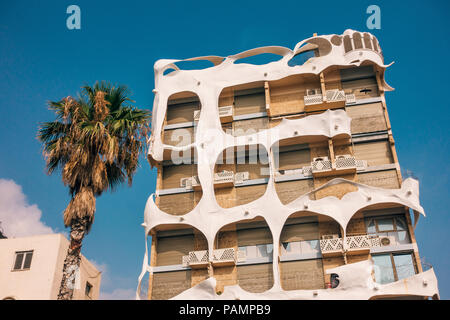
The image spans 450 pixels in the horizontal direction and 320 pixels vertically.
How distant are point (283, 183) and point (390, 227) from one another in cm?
666

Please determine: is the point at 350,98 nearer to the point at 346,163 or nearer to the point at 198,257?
the point at 346,163

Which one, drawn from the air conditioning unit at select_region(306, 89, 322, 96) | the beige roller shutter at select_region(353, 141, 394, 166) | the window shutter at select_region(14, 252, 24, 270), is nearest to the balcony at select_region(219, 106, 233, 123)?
the air conditioning unit at select_region(306, 89, 322, 96)

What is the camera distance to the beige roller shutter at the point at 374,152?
29609mm

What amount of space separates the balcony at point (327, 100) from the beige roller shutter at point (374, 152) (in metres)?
Answer: 3.05

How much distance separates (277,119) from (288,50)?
470 centimetres

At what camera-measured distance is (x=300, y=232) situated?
93.1 ft

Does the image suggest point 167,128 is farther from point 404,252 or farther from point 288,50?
point 404,252

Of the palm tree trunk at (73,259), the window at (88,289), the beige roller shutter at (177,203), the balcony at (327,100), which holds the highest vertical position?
the balcony at (327,100)

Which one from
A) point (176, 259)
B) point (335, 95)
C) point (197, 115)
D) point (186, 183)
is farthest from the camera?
point (197, 115)

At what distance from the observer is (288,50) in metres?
32.6

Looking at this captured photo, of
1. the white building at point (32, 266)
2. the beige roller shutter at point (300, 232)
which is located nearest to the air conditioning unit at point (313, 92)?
the beige roller shutter at point (300, 232)

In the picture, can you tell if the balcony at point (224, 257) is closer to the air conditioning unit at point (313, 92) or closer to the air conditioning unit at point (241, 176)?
the air conditioning unit at point (241, 176)

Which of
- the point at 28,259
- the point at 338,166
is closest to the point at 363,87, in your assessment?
the point at 338,166
